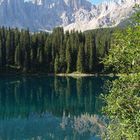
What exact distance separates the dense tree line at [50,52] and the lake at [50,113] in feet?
128

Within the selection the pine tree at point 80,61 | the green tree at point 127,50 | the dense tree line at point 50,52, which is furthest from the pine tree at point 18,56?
the green tree at point 127,50

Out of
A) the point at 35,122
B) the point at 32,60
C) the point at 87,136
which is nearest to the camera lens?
the point at 87,136

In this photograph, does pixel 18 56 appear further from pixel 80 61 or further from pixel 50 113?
pixel 50 113

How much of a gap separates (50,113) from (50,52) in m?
92.9

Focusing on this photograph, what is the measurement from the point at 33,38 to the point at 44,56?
11.9 m

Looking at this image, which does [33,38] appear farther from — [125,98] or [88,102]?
[125,98]

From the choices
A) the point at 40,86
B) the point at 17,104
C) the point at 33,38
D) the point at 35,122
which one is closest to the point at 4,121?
the point at 35,122

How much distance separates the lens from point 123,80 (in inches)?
591

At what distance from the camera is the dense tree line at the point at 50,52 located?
15050 cm

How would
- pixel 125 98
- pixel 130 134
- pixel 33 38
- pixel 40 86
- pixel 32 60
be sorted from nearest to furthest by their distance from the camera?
pixel 130 134 → pixel 125 98 → pixel 40 86 → pixel 32 60 → pixel 33 38

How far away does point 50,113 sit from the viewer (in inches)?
2766

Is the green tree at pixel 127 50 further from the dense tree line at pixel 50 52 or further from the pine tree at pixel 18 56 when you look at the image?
the pine tree at pixel 18 56

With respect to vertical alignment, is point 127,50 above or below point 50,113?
above

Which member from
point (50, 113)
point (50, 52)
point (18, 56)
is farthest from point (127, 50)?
point (50, 52)
